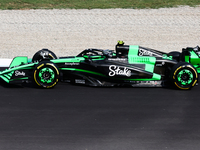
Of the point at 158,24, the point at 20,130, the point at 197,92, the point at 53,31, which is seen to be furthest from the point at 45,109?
the point at 158,24

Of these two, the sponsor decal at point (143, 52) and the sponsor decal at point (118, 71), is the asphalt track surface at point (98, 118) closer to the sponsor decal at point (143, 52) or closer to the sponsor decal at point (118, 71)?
the sponsor decal at point (118, 71)

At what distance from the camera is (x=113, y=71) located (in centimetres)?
1120

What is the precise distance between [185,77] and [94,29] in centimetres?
1286

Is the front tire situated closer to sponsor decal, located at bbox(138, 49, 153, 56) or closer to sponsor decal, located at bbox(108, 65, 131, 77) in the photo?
sponsor decal, located at bbox(138, 49, 153, 56)

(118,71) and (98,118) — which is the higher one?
(118,71)

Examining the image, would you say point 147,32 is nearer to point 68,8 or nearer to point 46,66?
point 68,8

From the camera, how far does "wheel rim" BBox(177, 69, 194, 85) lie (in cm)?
1101

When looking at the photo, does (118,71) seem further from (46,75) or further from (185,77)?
(46,75)

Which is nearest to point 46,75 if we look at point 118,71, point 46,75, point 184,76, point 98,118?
point 46,75

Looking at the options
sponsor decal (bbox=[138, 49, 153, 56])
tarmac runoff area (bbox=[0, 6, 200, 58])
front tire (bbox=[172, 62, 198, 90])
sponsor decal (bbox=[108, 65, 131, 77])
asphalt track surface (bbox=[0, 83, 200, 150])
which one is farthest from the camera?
tarmac runoff area (bbox=[0, 6, 200, 58])

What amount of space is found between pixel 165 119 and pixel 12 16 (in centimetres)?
1869

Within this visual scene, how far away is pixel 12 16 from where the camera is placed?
25.2 m

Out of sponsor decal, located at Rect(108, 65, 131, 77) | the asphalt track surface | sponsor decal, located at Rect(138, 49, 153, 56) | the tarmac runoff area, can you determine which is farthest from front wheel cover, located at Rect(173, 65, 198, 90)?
the tarmac runoff area

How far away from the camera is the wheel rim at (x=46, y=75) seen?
11.0 m
